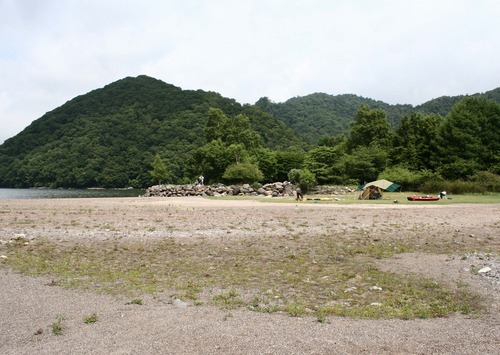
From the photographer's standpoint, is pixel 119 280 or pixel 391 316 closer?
pixel 391 316

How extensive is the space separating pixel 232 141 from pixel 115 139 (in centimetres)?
7562

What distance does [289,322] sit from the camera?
6207 millimetres

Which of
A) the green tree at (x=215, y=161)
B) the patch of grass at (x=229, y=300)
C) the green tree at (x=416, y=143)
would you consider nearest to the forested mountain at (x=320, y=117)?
the green tree at (x=416, y=143)

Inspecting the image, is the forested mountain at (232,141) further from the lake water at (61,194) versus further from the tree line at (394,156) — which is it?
the lake water at (61,194)

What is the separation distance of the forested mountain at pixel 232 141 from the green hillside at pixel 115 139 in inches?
15.1

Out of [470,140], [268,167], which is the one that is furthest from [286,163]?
[470,140]

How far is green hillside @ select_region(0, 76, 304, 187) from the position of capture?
138 m

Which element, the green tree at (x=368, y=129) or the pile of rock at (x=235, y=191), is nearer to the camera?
the pile of rock at (x=235, y=191)

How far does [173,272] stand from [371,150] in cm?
6559

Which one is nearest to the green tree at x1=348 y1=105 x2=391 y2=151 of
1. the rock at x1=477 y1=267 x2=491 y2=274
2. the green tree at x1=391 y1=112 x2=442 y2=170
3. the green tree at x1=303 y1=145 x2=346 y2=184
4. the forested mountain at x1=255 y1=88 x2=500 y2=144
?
the green tree at x1=391 y1=112 x2=442 y2=170

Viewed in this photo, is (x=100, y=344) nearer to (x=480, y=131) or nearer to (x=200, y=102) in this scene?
(x=480, y=131)

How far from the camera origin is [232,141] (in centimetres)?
9075

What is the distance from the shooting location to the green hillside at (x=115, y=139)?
5418 inches

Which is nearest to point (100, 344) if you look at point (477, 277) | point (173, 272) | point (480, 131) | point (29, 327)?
point (29, 327)
